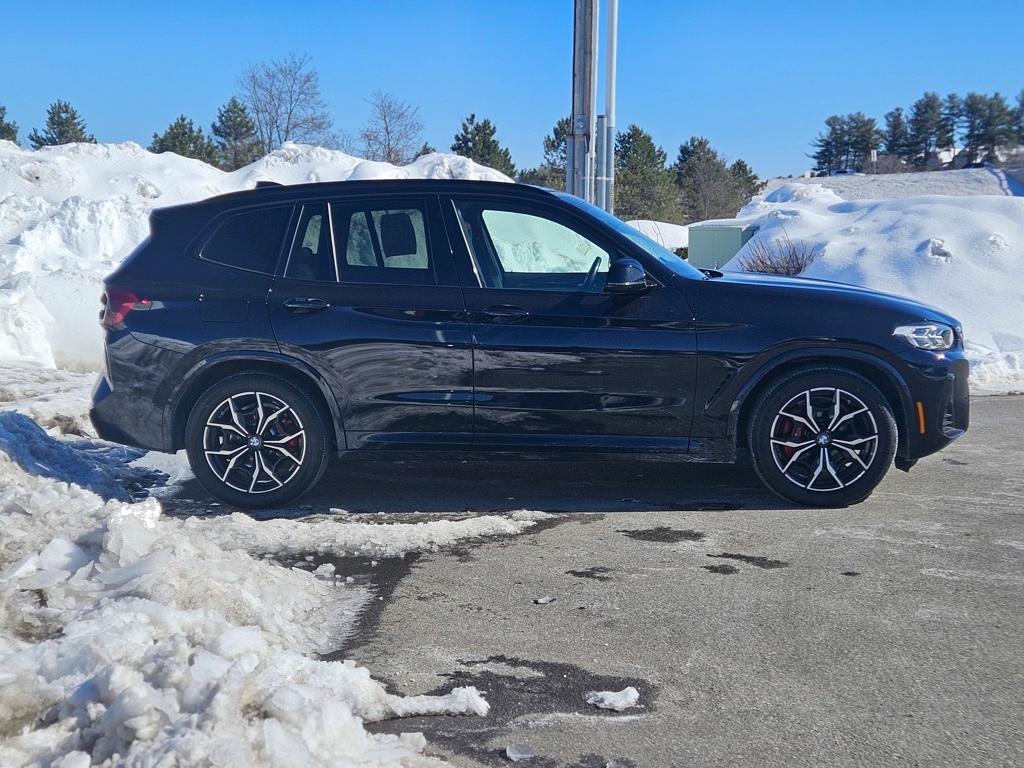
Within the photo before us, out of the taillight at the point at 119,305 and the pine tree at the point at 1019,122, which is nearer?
the taillight at the point at 119,305

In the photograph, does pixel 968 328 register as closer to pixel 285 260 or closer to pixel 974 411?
pixel 974 411

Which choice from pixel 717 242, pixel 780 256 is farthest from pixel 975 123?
pixel 780 256

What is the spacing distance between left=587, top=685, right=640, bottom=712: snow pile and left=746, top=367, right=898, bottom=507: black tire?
2.57 metres

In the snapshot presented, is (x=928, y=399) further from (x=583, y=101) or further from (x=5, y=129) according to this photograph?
(x=5, y=129)

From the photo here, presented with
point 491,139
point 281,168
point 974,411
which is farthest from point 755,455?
point 491,139

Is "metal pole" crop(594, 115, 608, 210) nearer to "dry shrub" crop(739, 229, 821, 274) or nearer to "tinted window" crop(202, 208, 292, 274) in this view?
"dry shrub" crop(739, 229, 821, 274)

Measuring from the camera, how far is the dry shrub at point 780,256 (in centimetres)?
1559

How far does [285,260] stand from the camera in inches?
232

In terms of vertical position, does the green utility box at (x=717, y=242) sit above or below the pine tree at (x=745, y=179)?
below

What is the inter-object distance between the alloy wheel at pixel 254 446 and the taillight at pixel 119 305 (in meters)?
0.74

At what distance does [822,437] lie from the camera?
572cm

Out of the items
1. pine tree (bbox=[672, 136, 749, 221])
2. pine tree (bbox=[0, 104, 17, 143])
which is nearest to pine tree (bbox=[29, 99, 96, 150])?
pine tree (bbox=[0, 104, 17, 143])

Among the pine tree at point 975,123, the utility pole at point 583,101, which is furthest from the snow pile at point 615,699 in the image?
the pine tree at point 975,123

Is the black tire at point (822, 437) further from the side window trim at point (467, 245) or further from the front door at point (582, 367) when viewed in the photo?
the side window trim at point (467, 245)
